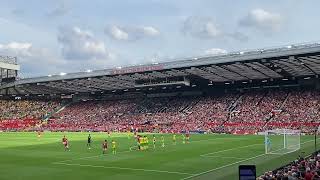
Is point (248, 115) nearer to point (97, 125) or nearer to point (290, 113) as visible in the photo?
point (290, 113)

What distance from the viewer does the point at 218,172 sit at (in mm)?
27422

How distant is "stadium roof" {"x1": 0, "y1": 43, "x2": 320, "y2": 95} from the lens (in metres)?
64.4

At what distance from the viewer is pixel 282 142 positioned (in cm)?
4200

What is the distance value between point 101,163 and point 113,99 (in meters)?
75.0

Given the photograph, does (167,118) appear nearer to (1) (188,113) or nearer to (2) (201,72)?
(1) (188,113)

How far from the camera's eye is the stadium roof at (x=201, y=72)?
64.4 m

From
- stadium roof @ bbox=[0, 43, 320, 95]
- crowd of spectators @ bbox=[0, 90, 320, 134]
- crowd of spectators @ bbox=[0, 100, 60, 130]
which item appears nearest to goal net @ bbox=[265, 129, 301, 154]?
stadium roof @ bbox=[0, 43, 320, 95]

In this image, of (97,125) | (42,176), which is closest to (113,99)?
(97,125)

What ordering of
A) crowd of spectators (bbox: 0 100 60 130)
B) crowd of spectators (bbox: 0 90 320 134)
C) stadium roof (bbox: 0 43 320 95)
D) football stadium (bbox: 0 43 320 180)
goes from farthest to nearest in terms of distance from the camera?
crowd of spectators (bbox: 0 100 60 130) < crowd of spectators (bbox: 0 90 320 134) < stadium roof (bbox: 0 43 320 95) < football stadium (bbox: 0 43 320 180)

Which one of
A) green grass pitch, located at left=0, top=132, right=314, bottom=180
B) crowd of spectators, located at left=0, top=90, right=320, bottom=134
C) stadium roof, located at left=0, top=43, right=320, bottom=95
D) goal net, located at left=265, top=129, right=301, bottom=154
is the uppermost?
stadium roof, located at left=0, top=43, right=320, bottom=95

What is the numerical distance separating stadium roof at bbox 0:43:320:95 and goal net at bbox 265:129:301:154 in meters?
20.6

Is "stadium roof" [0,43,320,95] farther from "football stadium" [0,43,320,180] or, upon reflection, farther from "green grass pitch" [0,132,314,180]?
"green grass pitch" [0,132,314,180]

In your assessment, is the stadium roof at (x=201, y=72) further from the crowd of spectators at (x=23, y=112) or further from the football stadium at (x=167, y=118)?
the crowd of spectators at (x=23, y=112)

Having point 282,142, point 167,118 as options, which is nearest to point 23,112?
point 167,118
